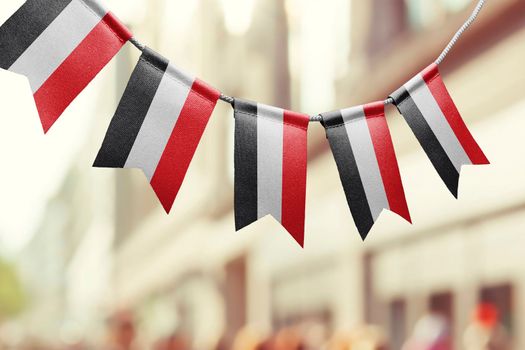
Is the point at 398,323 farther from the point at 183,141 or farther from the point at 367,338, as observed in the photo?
the point at 183,141

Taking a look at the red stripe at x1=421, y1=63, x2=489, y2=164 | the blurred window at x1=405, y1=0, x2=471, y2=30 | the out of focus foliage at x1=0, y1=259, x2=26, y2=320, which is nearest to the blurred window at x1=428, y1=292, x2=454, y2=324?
the blurred window at x1=405, y1=0, x2=471, y2=30

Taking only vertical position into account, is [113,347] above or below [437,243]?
below

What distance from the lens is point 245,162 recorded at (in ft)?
12.3

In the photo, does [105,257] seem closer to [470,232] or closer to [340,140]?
[470,232]

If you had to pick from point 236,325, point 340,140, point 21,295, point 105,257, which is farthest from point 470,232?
point 21,295

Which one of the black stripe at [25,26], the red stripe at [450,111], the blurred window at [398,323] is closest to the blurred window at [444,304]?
the blurred window at [398,323]

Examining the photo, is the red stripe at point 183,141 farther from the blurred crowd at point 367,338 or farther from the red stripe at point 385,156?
the blurred crowd at point 367,338

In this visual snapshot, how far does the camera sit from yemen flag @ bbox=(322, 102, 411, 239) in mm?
3861

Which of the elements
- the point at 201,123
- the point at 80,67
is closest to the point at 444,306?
the point at 201,123

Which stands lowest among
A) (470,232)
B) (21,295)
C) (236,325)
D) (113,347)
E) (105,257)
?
(113,347)

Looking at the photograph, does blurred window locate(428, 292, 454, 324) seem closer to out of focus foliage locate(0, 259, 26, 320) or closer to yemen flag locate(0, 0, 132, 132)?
yemen flag locate(0, 0, 132, 132)

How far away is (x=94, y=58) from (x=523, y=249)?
612 centimetres

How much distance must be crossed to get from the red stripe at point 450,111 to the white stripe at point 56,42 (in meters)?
1.13

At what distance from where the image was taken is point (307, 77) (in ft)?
58.8
